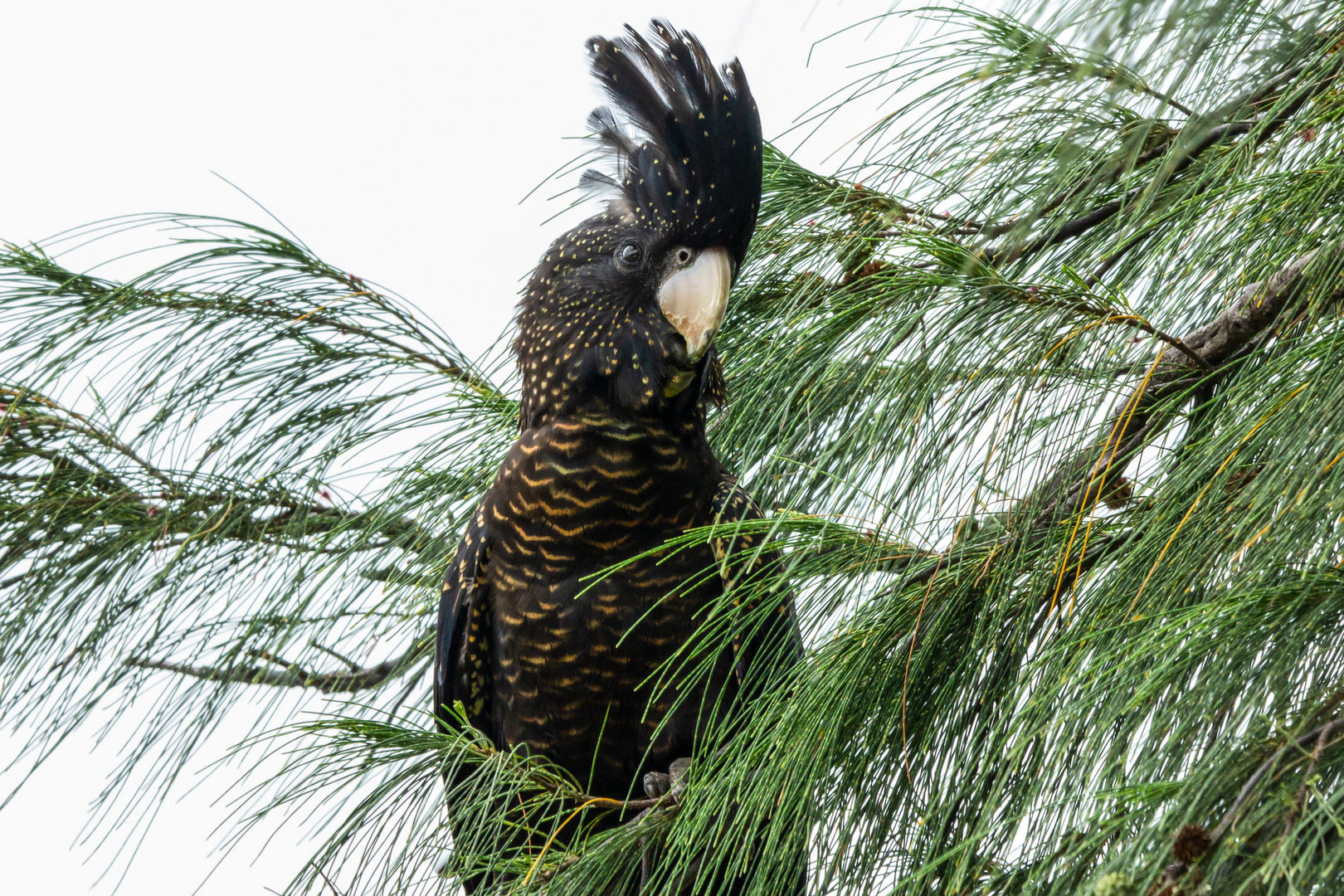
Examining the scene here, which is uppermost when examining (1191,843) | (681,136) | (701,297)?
(681,136)

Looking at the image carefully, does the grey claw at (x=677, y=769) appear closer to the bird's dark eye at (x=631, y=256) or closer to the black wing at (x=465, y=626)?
the black wing at (x=465, y=626)

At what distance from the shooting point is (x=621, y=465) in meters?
1.14

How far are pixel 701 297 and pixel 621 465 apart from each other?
0.65 ft

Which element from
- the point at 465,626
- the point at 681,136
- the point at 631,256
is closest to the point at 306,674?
the point at 465,626

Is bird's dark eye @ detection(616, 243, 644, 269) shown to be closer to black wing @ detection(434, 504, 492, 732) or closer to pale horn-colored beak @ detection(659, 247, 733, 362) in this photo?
pale horn-colored beak @ detection(659, 247, 733, 362)

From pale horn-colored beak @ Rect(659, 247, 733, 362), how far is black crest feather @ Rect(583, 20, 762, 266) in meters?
0.02

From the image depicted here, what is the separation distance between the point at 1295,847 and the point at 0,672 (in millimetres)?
1293

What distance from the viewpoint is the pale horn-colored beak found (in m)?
1.05

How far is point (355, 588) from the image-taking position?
1346mm

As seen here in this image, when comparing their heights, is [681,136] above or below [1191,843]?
above

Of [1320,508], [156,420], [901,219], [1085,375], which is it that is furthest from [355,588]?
[1320,508]

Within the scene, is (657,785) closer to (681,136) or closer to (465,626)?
(465,626)

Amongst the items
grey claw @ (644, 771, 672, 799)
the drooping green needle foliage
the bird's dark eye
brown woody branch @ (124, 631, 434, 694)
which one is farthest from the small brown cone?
brown woody branch @ (124, 631, 434, 694)

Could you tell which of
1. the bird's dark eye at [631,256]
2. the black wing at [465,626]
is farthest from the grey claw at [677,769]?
the bird's dark eye at [631,256]
